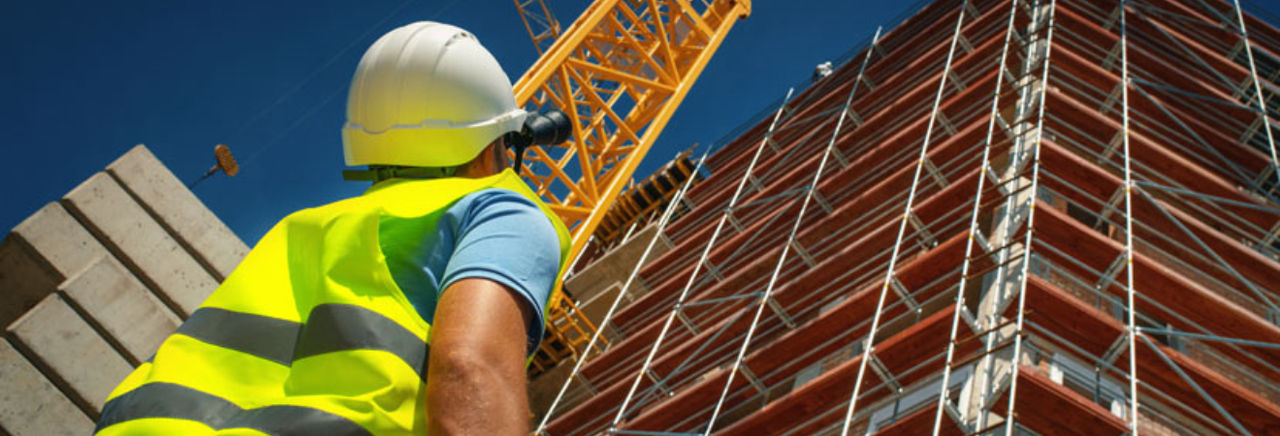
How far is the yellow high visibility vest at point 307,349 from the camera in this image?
6.74ft

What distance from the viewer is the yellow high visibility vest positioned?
205cm

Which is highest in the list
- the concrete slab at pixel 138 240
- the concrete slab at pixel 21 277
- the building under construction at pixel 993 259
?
the concrete slab at pixel 21 277

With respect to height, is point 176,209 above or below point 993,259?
above

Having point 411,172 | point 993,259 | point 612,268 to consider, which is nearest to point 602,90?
point 612,268

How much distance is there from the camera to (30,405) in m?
6.87

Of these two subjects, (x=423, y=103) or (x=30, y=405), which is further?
(x=30, y=405)

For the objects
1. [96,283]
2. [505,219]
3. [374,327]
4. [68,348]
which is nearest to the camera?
[374,327]

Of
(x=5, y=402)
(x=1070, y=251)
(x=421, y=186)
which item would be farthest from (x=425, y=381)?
(x=1070, y=251)

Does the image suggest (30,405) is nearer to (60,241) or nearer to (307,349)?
(60,241)

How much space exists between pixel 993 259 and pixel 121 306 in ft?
21.3

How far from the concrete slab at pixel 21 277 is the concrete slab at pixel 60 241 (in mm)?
57

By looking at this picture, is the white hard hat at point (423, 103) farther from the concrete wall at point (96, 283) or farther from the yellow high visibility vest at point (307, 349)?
the concrete wall at point (96, 283)

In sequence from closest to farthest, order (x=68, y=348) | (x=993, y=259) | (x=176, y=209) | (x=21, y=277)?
(x=68, y=348), (x=21, y=277), (x=176, y=209), (x=993, y=259)

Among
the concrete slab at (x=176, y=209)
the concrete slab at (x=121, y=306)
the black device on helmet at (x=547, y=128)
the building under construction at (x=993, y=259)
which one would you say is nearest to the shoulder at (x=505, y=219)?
the black device on helmet at (x=547, y=128)
